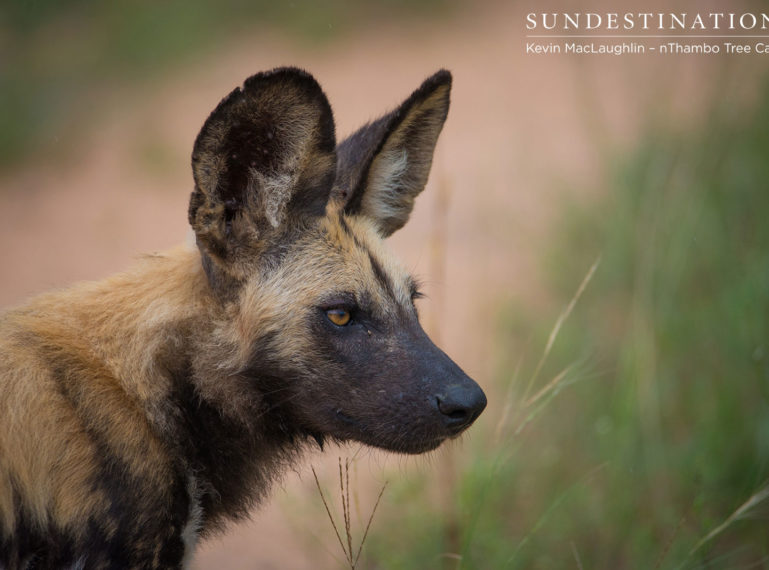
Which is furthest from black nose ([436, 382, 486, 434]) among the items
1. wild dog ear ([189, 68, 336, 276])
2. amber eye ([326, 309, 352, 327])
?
wild dog ear ([189, 68, 336, 276])

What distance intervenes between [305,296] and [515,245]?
417 centimetres

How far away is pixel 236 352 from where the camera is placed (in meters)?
2.47

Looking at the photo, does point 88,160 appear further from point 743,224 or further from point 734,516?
point 734,516

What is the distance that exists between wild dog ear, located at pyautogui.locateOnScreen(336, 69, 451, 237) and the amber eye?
47 cm

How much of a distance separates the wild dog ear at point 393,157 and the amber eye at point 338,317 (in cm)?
47

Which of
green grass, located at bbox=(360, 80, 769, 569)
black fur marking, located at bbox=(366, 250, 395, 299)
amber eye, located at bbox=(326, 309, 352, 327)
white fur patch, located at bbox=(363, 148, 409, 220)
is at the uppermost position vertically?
white fur patch, located at bbox=(363, 148, 409, 220)

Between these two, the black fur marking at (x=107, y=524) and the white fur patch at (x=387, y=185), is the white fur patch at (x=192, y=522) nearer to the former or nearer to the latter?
the black fur marking at (x=107, y=524)

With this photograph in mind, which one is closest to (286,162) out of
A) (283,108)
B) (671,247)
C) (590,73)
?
(283,108)

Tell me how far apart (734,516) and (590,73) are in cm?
695

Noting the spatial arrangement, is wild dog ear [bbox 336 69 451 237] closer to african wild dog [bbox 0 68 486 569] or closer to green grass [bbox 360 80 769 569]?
african wild dog [bbox 0 68 486 569]

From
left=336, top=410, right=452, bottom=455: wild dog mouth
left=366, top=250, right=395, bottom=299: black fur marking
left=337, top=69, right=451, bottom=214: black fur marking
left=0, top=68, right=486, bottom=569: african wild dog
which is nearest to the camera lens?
left=0, top=68, right=486, bottom=569: african wild dog

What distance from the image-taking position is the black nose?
7.82 ft

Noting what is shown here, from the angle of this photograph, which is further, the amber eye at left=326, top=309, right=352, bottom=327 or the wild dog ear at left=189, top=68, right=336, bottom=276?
the amber eye at left=326, top=309, right=352, bottom=327

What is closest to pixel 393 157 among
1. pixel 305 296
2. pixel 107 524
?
pixel 305 296
